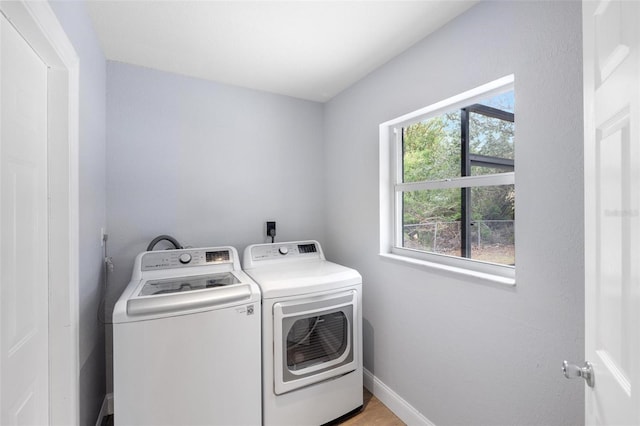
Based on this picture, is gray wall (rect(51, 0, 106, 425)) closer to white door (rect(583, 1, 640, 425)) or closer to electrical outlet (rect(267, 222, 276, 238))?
electrical outlet (rect(267, 222, 276, 238))

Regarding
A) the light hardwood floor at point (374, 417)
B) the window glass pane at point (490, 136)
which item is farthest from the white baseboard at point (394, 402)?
the window glass pane at point (490, 136)

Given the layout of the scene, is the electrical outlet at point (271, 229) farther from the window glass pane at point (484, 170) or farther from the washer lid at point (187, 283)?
the window glass pane at point (484, 170)

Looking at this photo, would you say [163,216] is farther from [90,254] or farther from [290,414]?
[290,414]

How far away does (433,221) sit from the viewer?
1.80 meters

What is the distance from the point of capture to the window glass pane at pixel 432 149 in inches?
65.3

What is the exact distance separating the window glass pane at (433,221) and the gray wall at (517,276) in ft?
0.70

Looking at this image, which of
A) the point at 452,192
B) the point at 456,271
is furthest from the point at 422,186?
the point at 456,271

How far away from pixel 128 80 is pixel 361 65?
1694 mm

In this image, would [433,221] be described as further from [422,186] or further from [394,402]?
[394,402]

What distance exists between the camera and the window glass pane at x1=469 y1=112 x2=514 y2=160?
138cm

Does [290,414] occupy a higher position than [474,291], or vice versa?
[474,291]

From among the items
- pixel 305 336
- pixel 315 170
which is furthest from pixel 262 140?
pixel 305 336

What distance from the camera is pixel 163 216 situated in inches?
82.9

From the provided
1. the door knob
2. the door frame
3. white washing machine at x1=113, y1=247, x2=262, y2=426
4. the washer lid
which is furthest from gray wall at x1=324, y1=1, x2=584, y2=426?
the door frame
